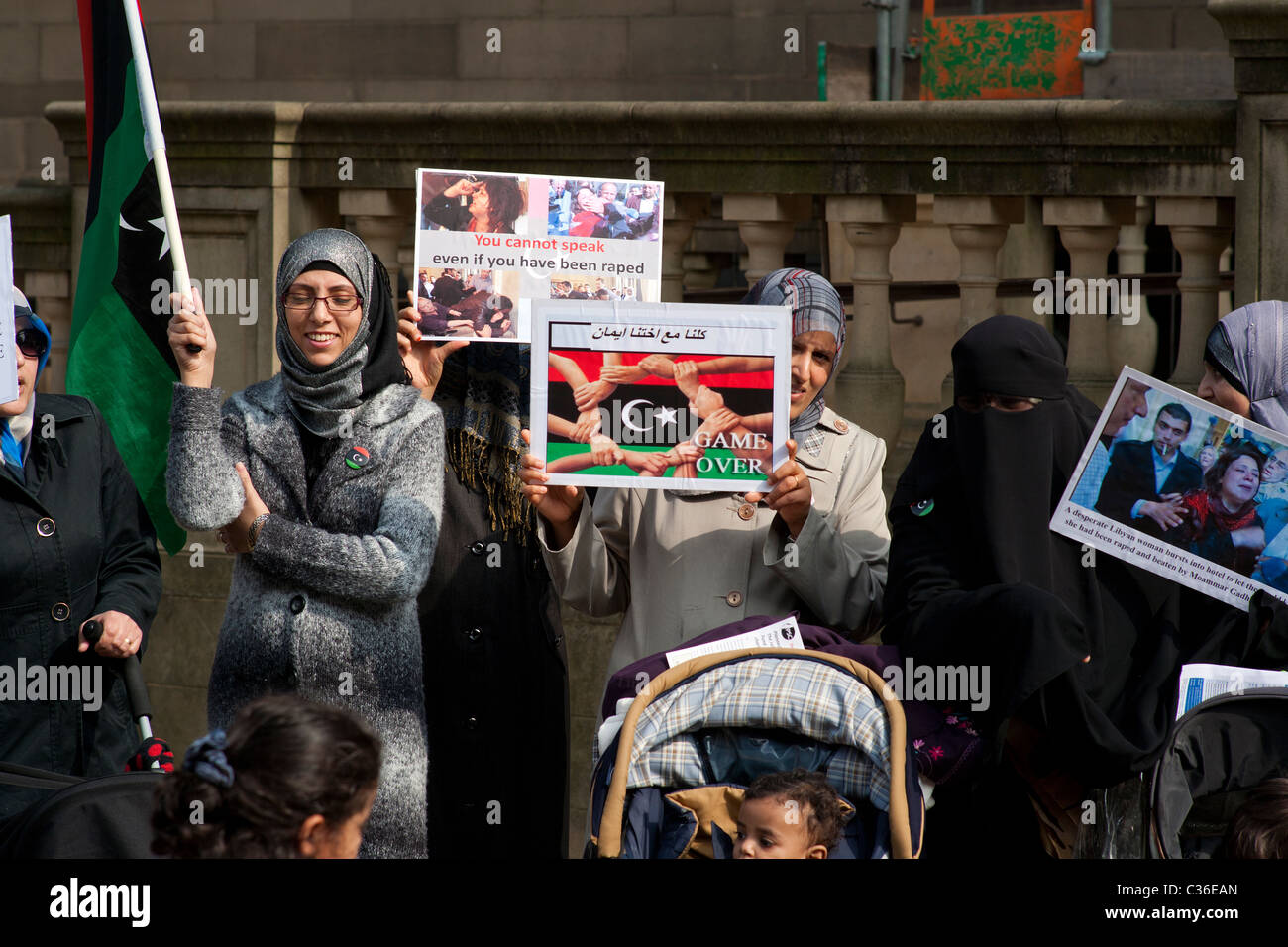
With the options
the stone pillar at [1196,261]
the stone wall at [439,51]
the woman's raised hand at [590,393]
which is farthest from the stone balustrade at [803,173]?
the stone wall at [439,51]

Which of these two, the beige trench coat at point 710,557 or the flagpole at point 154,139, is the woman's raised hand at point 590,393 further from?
the flagpole at point 154,139

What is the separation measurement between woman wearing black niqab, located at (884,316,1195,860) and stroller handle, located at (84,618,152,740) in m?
1.72

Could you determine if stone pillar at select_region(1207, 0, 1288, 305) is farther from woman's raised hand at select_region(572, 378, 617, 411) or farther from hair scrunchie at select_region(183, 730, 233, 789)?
hair scrunchie at select_region(183, 730, 233, 789)

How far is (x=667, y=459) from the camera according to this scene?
392 centimetres

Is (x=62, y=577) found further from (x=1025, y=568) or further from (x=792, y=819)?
(x=1025, y=568)

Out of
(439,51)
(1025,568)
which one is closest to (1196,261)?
(1025,568)

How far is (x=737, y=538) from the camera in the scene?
413 centimetres

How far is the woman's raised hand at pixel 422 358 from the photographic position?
4332 millimetres

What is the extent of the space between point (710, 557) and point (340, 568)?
87 centimetres

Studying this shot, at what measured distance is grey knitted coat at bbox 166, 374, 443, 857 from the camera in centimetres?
397

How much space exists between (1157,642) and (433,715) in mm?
1776

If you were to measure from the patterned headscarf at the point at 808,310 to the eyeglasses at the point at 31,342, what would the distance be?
1.74 m

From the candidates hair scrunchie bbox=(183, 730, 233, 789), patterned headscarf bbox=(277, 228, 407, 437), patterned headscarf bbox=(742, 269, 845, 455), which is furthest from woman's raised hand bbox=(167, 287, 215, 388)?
hair scrunchie bbox=(183, 730, 233, 789)
